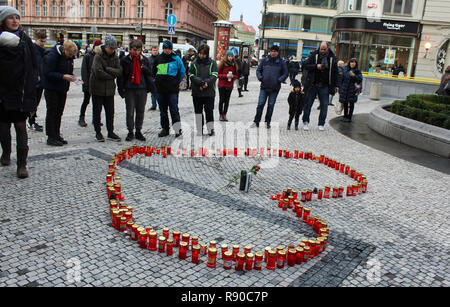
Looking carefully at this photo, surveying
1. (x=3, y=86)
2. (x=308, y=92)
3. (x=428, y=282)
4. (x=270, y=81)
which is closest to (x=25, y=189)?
(x=3, y=86)

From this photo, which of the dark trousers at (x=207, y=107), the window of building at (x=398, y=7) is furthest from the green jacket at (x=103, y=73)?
the window of building at (x=398, y=7)

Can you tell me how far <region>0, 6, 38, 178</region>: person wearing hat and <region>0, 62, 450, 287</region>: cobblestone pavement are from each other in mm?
607

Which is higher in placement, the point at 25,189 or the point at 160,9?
the point at 160,9

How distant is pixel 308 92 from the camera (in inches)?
429

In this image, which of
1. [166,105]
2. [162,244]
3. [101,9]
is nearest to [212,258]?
[162,244]

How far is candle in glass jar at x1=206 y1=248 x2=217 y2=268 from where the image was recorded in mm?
3605

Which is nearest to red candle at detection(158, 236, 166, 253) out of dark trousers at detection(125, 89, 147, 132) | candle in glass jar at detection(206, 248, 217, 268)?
candle in glass jar at detection(206, 248, 217, 268)

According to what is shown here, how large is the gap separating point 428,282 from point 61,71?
6812 millimetres

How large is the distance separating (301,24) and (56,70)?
6573 cm

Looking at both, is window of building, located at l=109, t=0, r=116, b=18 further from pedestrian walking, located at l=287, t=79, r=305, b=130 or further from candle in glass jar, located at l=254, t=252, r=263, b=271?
candle in glass jar, located at l=254, t=252, r=263, b=271
